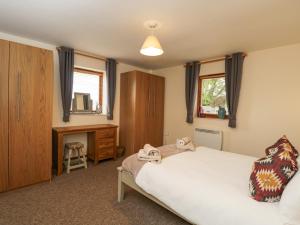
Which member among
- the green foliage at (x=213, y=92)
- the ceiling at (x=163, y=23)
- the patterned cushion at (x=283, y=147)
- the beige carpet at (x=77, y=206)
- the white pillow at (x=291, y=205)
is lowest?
the beige carpet at (x=77, y=206)

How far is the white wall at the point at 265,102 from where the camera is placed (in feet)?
9.48

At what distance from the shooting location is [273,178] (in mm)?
1314

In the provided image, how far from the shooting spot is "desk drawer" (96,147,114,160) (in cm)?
359

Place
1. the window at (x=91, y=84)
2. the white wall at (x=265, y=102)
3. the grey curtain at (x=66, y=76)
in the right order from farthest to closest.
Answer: the window at (x=91, y=84) < the grey curtain at (x=66, y=76) < the white wall at (x=265, y=102)

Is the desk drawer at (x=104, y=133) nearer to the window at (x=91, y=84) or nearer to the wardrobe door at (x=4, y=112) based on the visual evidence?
the window at (x=91, y=84)

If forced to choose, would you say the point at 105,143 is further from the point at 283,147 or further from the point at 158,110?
the point at 283,147

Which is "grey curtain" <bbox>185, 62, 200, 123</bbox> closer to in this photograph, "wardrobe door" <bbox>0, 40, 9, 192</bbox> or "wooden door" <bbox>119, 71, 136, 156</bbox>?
"wooden door" <bbox>119, 71, 136, 156</bbox>

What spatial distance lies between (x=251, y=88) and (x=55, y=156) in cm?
389

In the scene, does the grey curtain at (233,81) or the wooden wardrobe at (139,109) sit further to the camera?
the wooden wardrobe at (139,109)

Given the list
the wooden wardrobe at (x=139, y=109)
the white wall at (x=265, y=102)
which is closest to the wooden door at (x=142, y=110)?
the wooden wardrobe at (x=139, y=109)

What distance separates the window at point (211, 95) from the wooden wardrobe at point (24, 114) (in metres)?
3.16

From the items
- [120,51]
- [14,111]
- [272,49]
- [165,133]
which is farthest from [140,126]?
[272,49]

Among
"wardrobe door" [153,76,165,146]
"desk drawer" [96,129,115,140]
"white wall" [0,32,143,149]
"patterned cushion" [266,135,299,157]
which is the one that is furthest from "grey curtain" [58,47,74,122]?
"patterned cushion" [266,135,299,157]

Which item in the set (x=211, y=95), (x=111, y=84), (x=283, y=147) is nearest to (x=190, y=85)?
(x=211, y=95)
